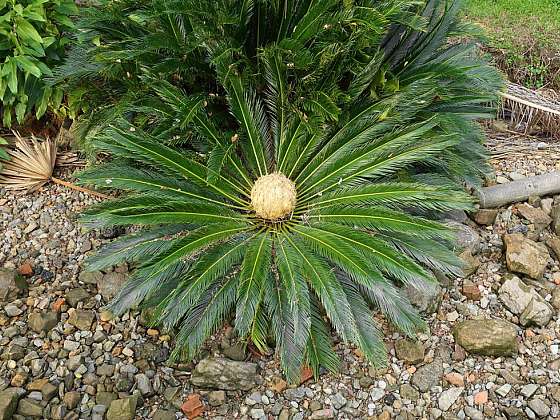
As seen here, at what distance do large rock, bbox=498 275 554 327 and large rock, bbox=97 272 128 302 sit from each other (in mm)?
2090

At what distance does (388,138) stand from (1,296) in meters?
2.19

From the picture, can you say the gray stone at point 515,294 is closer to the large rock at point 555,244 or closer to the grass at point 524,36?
the large rock at point 555,244

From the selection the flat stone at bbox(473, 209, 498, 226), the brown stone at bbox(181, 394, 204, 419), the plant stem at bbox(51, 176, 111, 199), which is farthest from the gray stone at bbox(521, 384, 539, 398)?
the plant stem at bbox(51, 176, 111, 199)

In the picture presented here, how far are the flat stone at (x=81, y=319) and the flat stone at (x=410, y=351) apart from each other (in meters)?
1.58

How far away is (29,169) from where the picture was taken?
13.5ft

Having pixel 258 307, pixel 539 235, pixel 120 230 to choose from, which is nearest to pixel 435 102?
pixel 539 235

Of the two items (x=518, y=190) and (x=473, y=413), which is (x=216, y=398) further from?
(x=518, y=190)

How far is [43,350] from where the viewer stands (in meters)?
3.14

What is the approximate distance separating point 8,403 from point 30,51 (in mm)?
2120

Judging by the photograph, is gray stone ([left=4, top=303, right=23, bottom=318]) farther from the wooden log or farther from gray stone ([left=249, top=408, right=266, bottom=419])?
the wooden log

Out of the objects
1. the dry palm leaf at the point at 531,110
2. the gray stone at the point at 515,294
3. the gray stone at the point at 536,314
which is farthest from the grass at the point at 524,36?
the gray stone at the point at 536,314

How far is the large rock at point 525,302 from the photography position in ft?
11.0

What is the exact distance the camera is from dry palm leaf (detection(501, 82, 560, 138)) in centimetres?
480

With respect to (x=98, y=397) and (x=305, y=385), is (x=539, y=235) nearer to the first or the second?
(x=305, y=385)
